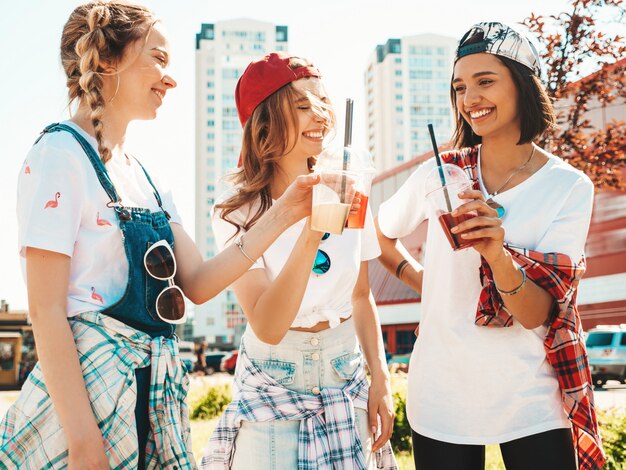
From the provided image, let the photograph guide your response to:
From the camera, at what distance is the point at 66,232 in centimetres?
175

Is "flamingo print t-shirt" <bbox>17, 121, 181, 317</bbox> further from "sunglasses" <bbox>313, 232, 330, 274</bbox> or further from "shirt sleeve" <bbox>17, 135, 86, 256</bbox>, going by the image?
"sunglasses" <bbox>313, 232, 330, 274</bbox>

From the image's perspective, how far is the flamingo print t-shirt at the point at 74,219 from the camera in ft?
5.70

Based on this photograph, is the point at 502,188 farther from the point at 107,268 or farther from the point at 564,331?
the point at 107,268

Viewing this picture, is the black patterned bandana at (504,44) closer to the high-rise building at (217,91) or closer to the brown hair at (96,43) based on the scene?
the brown hair at (96,43)

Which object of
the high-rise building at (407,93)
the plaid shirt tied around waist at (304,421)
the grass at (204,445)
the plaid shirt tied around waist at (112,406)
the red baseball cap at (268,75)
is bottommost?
the grass at (204,445)

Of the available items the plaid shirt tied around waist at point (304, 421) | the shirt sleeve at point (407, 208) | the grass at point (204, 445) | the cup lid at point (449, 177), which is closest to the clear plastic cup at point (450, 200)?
the cup lid at point (449, 177)

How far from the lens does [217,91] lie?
9394 centimetres

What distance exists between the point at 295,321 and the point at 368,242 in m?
0.52

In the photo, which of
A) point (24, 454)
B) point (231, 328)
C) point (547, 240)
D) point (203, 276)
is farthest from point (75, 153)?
point (231, 328)

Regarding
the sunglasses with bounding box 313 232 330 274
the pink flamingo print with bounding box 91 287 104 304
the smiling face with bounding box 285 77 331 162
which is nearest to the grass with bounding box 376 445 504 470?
the sunglasses with bounding box 313 232 330 274

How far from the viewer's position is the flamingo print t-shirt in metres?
1.74

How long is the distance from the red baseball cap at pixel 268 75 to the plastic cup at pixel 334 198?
74 centimetres

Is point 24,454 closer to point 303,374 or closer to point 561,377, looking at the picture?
point 303,374

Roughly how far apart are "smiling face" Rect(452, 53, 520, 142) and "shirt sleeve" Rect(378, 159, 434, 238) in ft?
0.94
